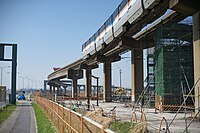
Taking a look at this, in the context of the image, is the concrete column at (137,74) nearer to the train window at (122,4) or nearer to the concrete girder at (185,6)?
the train window at (122,4)

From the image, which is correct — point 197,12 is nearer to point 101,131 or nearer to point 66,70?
point 101,131

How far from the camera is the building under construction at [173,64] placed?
33.2 metres

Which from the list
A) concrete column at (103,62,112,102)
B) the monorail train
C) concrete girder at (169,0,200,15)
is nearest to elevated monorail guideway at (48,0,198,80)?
the monorail train

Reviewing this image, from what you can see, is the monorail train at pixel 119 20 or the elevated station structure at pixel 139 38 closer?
the elevated station structure at pixel 139 38

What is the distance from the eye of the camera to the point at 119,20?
110 feet

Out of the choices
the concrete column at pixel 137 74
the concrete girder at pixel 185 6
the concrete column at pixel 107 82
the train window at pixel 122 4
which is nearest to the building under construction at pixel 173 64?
the train window at pixel 122 4

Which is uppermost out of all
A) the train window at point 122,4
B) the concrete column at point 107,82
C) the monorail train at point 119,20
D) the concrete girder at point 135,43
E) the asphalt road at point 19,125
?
the train window at point 122,4

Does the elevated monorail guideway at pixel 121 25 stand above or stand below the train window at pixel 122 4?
below

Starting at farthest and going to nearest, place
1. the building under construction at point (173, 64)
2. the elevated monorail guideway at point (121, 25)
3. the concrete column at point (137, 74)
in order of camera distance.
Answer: the concrete column at point (137, 74)
the building under construction at point (173, 64)
the elevated monorail guideway at point (121, 25)

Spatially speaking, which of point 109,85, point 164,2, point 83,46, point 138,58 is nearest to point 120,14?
point 164,2

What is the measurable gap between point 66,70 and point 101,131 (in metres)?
79.2

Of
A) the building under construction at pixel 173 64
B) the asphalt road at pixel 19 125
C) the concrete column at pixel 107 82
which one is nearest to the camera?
the asphalt road at pixel 19 125

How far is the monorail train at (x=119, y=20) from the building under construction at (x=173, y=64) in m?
4.66

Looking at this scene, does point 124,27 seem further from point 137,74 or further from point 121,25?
point 137,74
